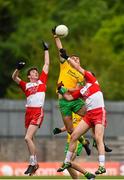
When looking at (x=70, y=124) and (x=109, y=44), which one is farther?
(x=109, y=44)

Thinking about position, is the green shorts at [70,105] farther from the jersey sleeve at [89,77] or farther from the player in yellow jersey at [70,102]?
the jersey sleeve at [89,77]

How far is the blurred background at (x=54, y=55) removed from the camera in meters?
37.9

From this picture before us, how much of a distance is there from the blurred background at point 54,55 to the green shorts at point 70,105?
842cm

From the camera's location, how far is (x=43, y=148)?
123 feet

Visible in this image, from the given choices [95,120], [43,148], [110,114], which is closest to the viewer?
[95,120]

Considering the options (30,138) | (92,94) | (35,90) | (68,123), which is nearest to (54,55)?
(35,90)

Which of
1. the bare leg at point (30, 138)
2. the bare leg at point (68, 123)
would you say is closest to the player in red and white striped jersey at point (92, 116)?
the bare leg at point (68, 123)

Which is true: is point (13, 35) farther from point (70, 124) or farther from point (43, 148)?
point (70, 124)

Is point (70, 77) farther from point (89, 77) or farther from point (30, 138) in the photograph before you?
point (89, 77)

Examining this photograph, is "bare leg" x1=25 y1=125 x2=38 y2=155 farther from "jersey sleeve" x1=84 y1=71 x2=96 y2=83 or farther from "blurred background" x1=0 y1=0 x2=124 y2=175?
"blurred background" x1=0 y1=0 x2=124 y2=175

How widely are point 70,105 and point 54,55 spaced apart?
32.0 meters

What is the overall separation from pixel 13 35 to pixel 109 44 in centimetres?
812

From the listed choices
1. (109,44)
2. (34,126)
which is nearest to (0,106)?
(34,126)

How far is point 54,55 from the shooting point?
5419 centimetres
